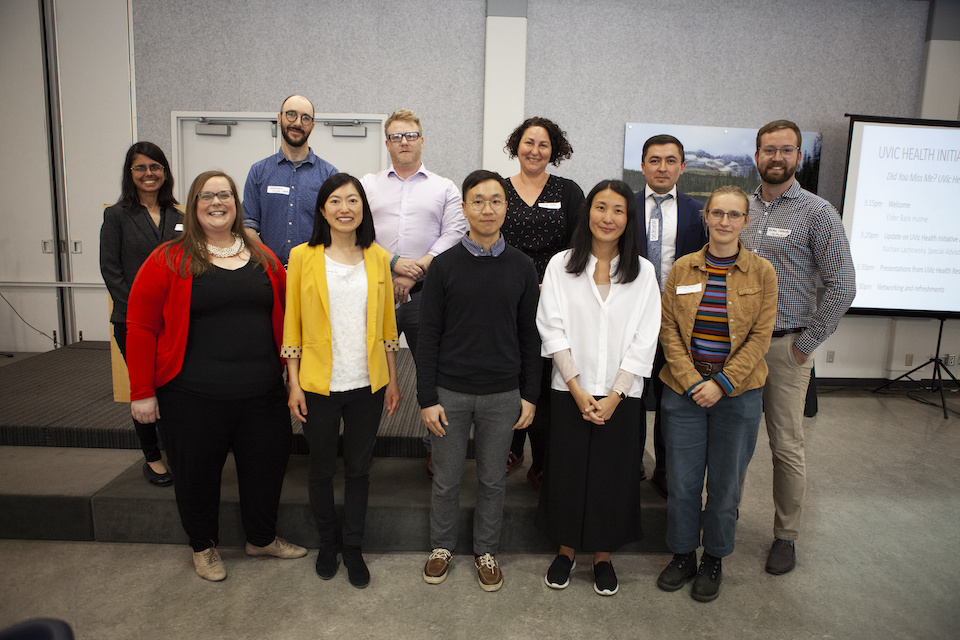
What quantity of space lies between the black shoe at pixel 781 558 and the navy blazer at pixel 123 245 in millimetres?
2790

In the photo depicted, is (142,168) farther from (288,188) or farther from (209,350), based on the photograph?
(209,350)

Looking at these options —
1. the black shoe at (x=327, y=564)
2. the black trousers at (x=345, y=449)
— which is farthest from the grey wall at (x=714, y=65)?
the black shoe at (x=327, y=564)

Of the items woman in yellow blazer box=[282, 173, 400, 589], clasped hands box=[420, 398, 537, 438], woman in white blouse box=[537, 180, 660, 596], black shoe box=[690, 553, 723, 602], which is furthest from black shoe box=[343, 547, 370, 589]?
black shoe box=[690, 553, 723, 602]

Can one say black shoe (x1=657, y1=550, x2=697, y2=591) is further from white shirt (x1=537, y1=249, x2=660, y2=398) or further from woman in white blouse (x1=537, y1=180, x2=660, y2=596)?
white shirt (x1=537, y1=249, x2=660, y2=398)

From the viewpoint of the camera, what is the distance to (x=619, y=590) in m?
2.08

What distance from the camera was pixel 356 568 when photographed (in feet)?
6.77

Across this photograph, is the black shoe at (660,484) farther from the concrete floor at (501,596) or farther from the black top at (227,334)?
the black top at (227,334)

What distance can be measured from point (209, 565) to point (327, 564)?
439 millimetres

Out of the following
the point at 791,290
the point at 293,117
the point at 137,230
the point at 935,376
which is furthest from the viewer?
the point at 935,376

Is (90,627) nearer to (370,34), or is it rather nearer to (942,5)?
(370,34)

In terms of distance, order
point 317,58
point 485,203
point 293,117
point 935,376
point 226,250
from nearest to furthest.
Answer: point 485,203
point 226,250
point 293,117
point 317,58
point 935,376

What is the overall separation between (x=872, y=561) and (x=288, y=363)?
2516 millimetres

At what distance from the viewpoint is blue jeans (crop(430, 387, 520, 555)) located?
1938 millimetres

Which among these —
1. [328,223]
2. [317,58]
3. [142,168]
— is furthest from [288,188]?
[317,58]
